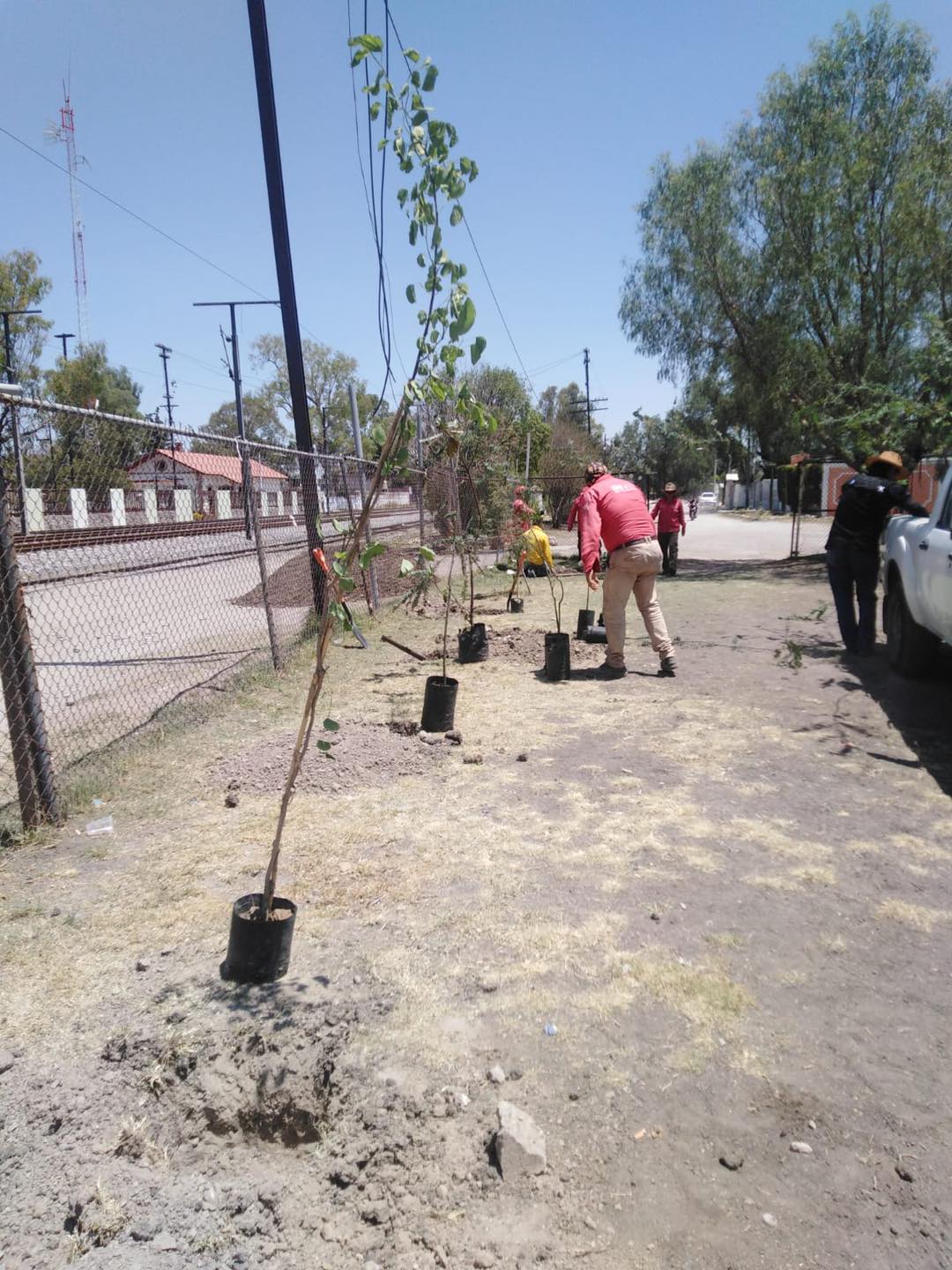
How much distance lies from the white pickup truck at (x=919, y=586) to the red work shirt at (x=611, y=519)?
79.0 inches

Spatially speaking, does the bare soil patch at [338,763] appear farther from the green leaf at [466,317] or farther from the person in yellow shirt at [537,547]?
the person in yellow shirt at [537,547]

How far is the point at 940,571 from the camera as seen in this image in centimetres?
569

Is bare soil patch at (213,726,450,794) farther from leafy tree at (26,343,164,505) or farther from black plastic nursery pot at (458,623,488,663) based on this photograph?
black plastic nursery pot at (458,623,488,663)

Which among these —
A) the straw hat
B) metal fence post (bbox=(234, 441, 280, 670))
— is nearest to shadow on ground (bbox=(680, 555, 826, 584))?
the straw hat

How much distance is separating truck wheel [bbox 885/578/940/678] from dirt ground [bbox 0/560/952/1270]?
2.01 m

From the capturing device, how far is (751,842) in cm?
394

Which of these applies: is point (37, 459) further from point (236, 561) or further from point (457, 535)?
point (236, 561)

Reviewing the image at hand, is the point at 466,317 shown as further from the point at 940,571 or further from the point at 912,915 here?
the point at 940,571

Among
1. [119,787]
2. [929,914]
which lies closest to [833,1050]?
[929,914]

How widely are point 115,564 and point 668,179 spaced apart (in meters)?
14.5

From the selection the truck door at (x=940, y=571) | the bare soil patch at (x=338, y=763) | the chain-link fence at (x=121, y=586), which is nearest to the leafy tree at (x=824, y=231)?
the chain-link fence at (x=121, y=586)

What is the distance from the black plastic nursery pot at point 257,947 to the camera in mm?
2779

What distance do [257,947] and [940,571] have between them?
502cm

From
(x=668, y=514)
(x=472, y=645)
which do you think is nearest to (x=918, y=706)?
(x=472, y=645)
